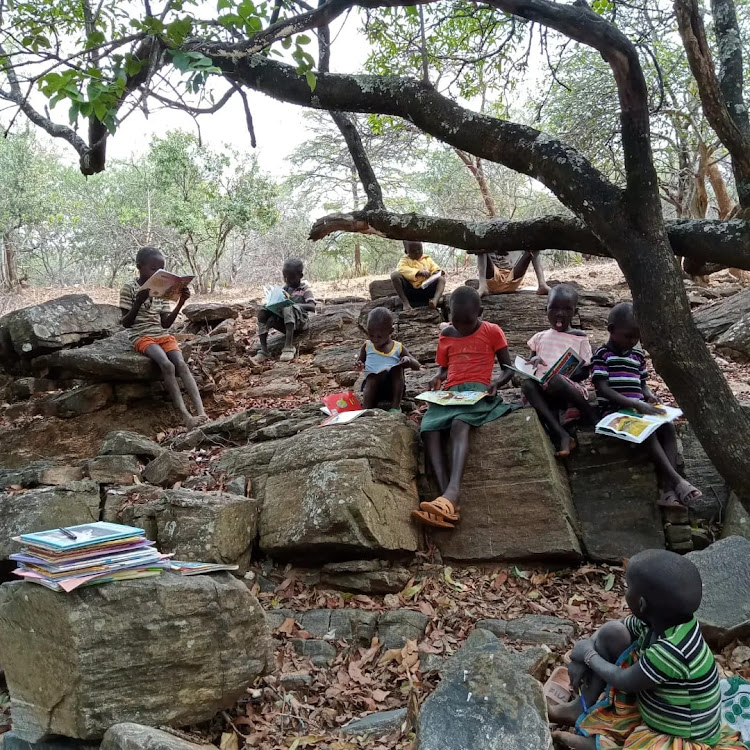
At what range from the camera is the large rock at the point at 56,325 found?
26.5 feet

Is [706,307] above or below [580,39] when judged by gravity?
below

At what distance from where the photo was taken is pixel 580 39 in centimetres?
349

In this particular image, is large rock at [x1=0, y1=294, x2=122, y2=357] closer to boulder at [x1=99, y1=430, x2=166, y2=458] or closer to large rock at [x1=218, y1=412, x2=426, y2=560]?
boulder at [x1=99, y1=430, x2=166, y2=458]

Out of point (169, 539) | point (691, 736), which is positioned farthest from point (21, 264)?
point (691, 736)

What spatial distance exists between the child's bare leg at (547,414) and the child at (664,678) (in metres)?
2.40

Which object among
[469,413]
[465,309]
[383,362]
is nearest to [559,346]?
[465,309]

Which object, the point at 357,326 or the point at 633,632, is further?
the point at 357,326

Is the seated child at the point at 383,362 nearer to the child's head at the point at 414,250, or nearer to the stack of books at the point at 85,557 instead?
Answer: the stack of books at the point at 85,557

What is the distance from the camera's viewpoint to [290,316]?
905 centimetres

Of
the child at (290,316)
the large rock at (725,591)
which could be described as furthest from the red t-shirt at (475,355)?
the child at (290,316)

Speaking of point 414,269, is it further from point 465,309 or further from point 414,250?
point 465,309

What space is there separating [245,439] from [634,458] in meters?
3.71

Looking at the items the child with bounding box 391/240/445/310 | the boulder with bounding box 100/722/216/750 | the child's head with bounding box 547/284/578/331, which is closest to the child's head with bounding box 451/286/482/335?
the child's head with bounding box 547/284/578/331

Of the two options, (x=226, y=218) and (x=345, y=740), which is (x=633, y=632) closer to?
(x=345, y=740)
